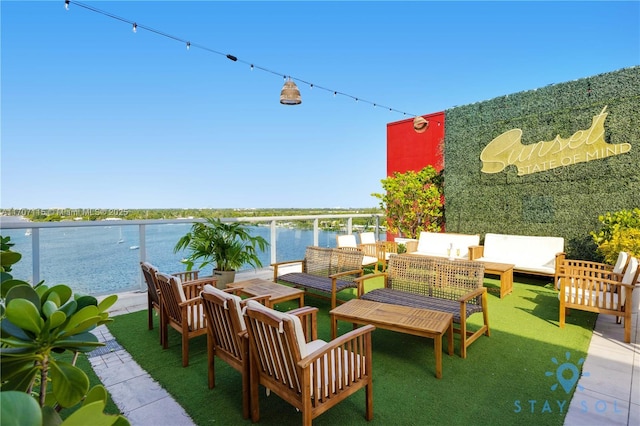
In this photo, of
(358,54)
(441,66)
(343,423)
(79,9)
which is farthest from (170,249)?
(441,66)

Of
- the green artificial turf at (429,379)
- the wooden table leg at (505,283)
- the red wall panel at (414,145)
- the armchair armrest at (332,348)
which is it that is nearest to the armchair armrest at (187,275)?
the green artificial turf at (429,379)

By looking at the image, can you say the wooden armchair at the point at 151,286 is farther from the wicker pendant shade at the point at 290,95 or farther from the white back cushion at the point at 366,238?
the white back cushion at the point at 366,238

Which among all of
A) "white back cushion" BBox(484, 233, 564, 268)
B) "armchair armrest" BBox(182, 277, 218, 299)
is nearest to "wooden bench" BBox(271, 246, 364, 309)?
"armchair armrest" BBox(182, 277, 218, 299)

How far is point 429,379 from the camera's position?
2.74m

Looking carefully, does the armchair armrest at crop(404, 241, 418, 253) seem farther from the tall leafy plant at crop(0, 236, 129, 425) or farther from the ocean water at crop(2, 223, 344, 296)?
the tall leafy plant at crop(0, 236, 129, 425)

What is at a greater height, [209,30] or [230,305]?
[209,30]

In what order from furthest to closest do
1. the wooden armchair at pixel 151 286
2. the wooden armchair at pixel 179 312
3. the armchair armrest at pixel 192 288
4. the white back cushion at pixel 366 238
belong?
1. the white back cushion at pixel 366 238
2. the armchair armrest at pixel 192 288
3. the wooden armchair at pixel 151 286
4. the wooden armchair at pixel 179 312

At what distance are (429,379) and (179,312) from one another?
231cm

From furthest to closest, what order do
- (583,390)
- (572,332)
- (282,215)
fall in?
(282,215) → (572,332) → (583,390)

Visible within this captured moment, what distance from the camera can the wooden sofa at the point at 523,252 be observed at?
19.5 feet

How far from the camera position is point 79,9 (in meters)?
4.00

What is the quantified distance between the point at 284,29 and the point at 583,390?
798 cm

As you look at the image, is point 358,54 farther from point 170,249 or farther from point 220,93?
point 170,249
